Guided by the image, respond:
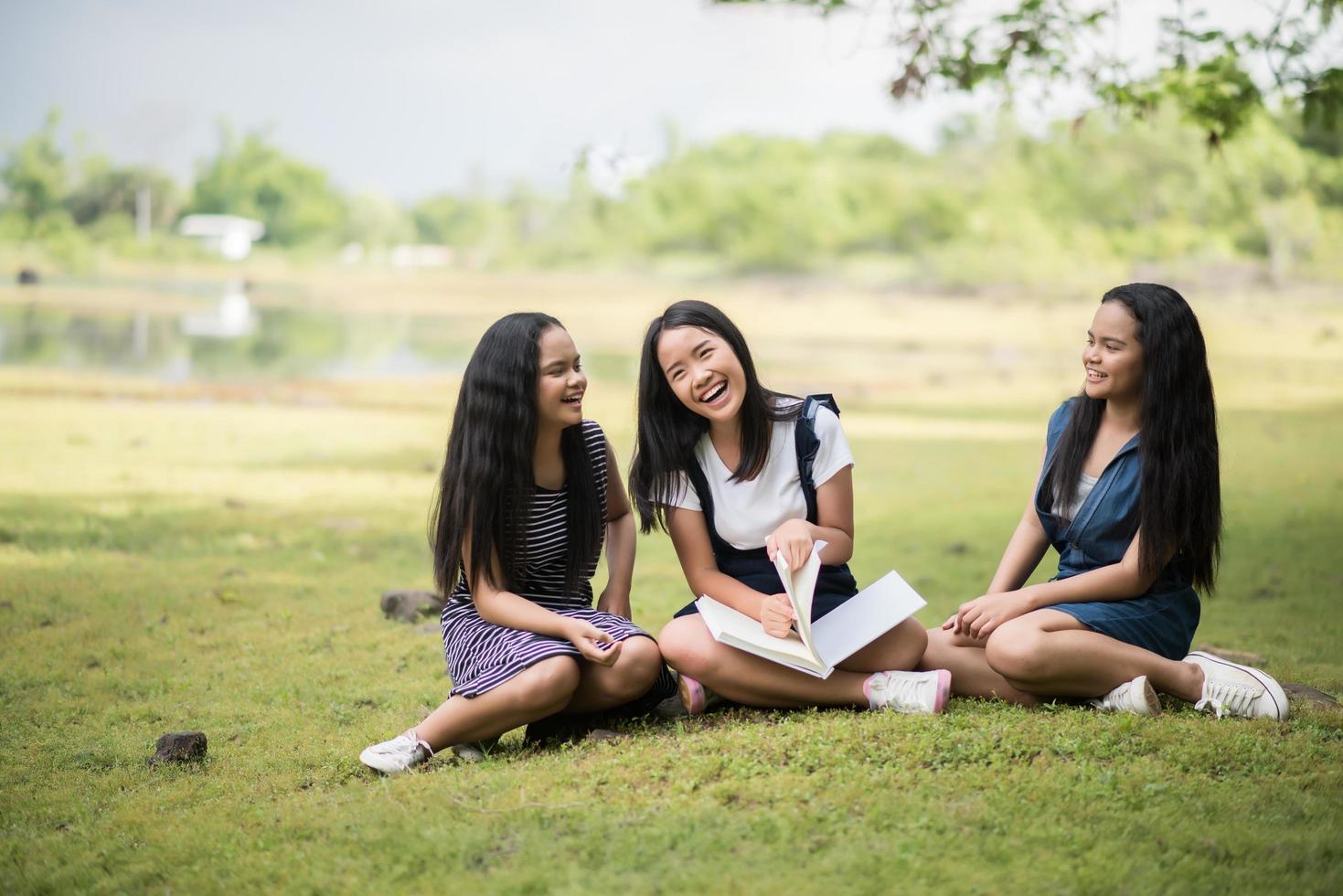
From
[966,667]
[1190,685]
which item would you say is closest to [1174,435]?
[1190,685]

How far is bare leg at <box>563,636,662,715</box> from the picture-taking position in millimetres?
3475

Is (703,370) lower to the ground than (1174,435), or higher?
higher

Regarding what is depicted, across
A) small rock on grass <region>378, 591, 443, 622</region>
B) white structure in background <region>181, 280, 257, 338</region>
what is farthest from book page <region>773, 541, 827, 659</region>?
white structure in background <region>181, 280, 257, 338</region>

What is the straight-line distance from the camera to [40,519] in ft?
24.5

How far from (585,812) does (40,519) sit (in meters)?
5.69

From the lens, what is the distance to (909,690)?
3529mm

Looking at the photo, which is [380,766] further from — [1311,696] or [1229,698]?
[1311,696]

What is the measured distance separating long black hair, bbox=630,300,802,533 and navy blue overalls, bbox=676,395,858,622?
0.18 feet

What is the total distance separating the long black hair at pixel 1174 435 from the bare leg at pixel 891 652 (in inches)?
25.2

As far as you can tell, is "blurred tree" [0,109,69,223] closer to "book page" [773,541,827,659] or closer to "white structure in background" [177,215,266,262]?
"white structure in background" [177,215,266,262]

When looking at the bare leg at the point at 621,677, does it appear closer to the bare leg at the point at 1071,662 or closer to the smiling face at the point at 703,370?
the smiling face at the point at 703,370

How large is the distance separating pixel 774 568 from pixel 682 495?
33 cm

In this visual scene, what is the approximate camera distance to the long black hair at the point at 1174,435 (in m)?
3.54

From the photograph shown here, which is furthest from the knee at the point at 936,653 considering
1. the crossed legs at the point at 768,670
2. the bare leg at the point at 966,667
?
the crossed legs at the point at 768,670
